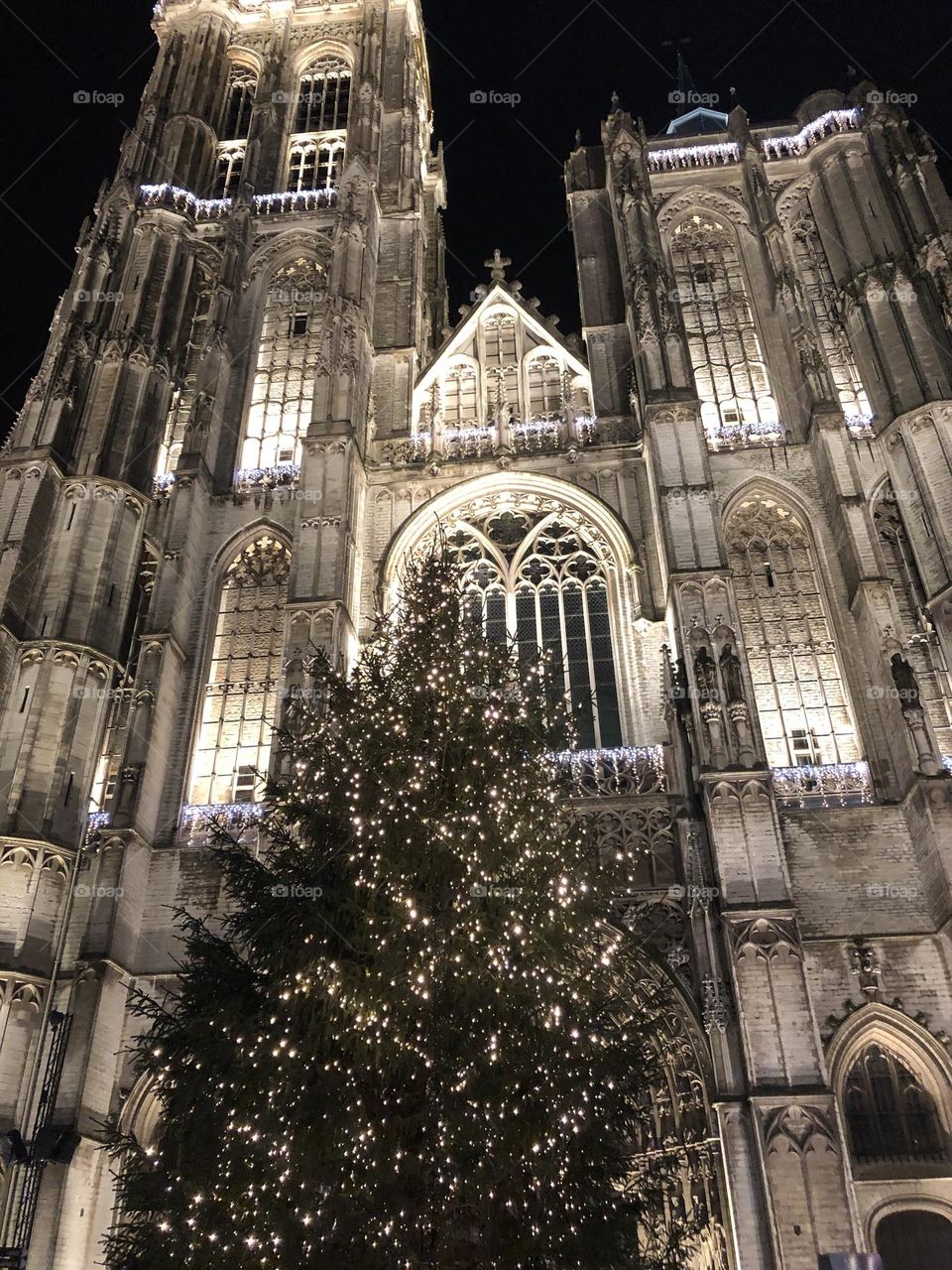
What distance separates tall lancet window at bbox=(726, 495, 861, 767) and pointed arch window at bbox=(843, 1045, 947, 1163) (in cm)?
493

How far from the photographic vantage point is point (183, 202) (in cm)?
2780

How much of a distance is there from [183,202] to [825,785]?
2150 centimetres

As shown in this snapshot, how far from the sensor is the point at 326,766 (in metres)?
12.3

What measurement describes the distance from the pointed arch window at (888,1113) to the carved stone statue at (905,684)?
5091mm

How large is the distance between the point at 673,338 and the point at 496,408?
4115 millimetres

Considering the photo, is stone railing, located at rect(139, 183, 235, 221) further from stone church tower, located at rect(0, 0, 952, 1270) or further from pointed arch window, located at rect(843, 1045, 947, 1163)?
pointed arch window, located at rect(843, 1045, 947, 1163)

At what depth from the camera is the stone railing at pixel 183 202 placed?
2692 centimetres

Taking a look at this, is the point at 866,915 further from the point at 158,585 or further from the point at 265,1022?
the point at 158,585

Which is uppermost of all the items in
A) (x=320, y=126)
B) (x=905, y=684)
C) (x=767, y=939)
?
(x=320, y=126)

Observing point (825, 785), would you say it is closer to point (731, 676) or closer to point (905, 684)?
point (905, 684)

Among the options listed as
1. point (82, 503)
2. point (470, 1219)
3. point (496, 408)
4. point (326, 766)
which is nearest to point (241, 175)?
point (496, 408)

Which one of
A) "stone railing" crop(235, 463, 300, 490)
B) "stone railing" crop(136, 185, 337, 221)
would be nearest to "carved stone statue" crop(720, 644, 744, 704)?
"stone railing" crop(235, 463, 300, 490)

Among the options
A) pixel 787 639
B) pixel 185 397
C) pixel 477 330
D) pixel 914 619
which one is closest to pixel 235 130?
pixel 185 397

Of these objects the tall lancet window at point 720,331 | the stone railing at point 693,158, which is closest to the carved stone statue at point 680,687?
the tall lancet window at point 720,331
